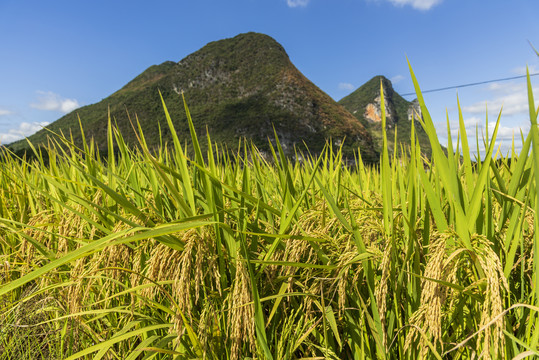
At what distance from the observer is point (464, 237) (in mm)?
958

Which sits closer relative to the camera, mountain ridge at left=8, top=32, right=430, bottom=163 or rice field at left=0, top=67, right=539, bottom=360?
rice field at left=0, top=67, right=539, bottom=360

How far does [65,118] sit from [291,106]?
189 feet

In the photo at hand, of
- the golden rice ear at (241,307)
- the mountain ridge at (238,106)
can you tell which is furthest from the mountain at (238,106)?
the golden rice ear at (241,307)

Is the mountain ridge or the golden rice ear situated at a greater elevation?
the mountain ridge

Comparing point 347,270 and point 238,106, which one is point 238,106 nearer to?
point 238,106

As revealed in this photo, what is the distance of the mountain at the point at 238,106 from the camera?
61.0 meters

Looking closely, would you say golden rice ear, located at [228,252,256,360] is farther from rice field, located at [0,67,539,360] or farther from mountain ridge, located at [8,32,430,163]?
mountain ridge, located at [8,32,430,163]

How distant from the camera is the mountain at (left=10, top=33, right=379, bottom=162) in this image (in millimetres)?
60969

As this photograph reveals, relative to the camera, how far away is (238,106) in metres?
70.2

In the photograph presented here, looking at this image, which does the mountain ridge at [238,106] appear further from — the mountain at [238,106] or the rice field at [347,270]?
the rice field at [347,270]

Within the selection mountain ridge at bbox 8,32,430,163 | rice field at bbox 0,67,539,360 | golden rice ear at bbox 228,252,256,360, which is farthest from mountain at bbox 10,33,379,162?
golden rice ear at bbox 228,252,256,360

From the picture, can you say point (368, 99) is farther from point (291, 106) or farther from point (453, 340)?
point (453, 340)

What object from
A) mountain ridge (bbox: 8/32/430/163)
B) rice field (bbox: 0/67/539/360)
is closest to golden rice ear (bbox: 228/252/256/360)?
rice field (bbox: 0/67/539/360)

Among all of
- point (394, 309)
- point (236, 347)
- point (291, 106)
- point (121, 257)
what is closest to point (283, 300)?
point (236, 347)
